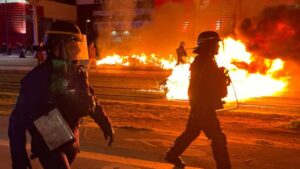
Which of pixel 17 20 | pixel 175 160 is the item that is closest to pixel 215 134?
pixel 175 160

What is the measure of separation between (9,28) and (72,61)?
157ft

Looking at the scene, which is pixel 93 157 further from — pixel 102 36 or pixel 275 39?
pixel 102 36

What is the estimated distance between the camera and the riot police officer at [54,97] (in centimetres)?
273

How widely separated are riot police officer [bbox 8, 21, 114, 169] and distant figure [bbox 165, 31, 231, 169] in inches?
66.4

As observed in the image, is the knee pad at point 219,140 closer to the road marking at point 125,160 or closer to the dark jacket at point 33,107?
the road marking at point 125,160

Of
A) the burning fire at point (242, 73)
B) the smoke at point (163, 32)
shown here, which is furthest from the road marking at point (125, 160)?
the smoke at point (163, 32)

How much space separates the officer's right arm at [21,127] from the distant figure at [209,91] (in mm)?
2141

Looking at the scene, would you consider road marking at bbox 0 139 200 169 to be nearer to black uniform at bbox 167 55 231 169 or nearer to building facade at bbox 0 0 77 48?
black uniform at bbox 167 55 231 169

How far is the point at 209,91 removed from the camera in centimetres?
435

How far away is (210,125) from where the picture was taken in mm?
4422

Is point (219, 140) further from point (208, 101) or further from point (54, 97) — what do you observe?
point (54, 97)

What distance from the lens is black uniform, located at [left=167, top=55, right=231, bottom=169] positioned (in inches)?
171

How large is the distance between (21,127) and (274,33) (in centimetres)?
1199

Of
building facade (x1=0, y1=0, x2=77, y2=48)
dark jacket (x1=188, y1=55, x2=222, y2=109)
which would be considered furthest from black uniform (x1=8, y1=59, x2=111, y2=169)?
building facade (x1=0, y1=0, x2=77, y2=48)
